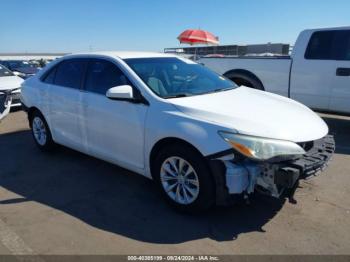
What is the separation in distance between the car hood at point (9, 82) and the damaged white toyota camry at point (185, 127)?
15.8 ft

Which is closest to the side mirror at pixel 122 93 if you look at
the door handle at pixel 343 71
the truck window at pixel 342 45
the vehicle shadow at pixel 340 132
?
the vehicle shadow at pixel 340 132

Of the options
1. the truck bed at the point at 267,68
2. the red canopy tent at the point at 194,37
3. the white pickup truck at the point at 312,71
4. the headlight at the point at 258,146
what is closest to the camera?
the headlight at the point at 258,146

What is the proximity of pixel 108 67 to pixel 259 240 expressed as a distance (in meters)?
2.71

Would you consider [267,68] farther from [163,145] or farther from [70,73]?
[163,145]

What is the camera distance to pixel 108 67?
15.1 feet

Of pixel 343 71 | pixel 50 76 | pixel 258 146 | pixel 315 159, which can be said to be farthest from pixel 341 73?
pixel 50 76

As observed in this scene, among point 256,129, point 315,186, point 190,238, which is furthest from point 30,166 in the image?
point 315,186

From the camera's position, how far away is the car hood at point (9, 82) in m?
9.61

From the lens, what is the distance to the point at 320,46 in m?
6.98

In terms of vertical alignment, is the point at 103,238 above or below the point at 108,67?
below

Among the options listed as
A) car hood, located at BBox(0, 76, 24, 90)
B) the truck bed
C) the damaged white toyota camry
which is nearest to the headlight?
the damaged white toyota camry

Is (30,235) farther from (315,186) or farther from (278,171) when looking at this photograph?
(315,186)

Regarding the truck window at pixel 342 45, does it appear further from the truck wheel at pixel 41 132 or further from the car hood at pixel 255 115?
the truck wheel at pixel 41 132

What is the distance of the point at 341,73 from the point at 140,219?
486 centimetres
